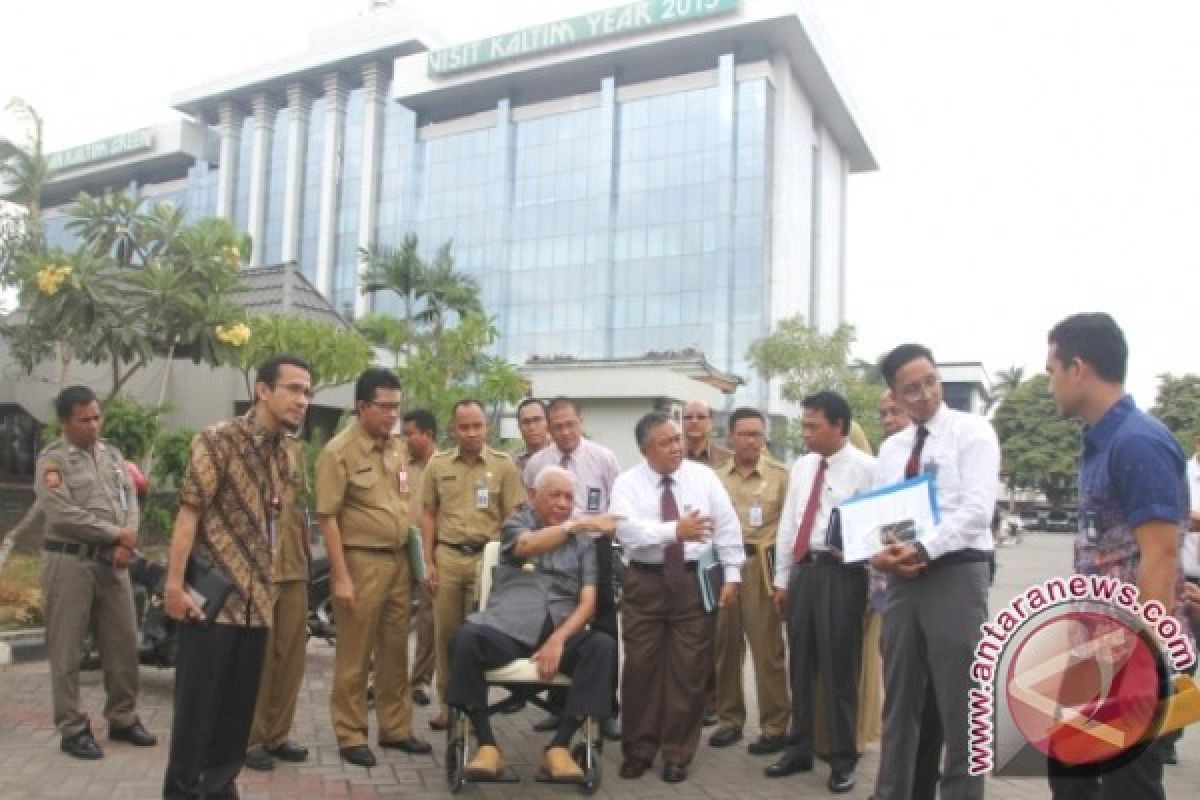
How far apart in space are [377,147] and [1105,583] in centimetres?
5541

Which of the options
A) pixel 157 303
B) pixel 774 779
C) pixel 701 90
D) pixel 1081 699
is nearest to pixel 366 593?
pixel 774 779

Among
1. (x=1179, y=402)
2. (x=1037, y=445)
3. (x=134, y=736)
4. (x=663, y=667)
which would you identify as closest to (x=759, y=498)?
(x=663, y=667)

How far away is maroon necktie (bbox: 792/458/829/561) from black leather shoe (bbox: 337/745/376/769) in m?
2.28

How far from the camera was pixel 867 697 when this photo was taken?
502 cm

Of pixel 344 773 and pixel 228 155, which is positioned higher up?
pixel 228 155

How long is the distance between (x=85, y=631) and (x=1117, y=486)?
452cm

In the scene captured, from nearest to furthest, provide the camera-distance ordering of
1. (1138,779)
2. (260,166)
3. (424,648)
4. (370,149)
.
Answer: (1138,779) → (424,648) → (370,149) → (260,166)

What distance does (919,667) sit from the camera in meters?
3.61

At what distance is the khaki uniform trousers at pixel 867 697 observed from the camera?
4832mm

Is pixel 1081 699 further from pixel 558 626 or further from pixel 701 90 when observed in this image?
pixel 701 90

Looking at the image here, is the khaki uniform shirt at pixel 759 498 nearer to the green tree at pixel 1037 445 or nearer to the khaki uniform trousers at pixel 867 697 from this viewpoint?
the khaki uniform trousers at pixel 867 697

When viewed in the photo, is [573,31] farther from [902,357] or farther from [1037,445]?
[902,357]

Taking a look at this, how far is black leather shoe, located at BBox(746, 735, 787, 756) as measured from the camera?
5.04 m

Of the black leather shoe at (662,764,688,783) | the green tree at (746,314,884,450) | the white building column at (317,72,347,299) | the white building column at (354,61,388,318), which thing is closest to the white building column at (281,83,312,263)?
the white building column at (317,72,347,299)
